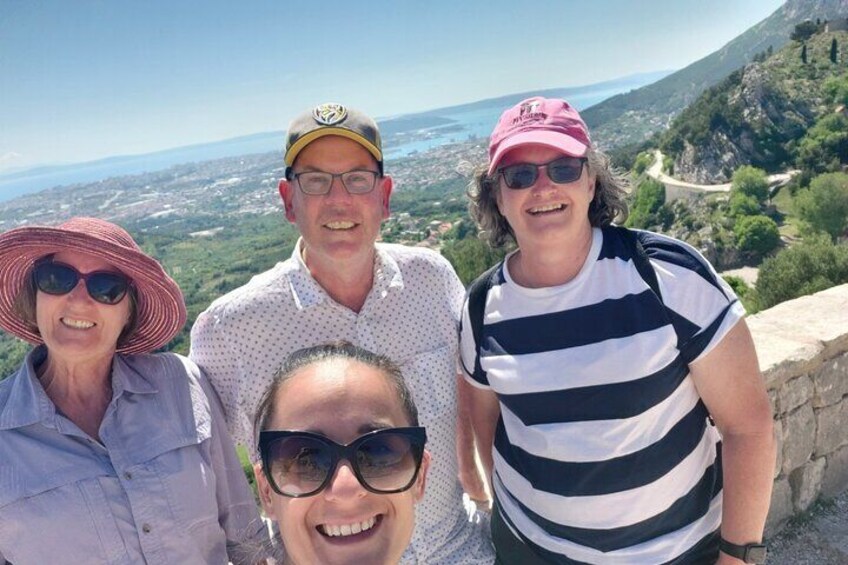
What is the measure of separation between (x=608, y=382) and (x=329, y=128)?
4.03 ft

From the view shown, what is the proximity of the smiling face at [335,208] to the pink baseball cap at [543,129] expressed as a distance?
18.8 inches

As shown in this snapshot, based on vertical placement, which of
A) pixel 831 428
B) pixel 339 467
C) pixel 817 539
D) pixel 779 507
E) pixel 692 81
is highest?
pixel 692 81

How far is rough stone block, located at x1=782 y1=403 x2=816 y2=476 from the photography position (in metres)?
2.85

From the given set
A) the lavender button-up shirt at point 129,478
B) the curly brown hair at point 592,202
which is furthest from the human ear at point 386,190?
the lavender button-up shirt at point 129,478

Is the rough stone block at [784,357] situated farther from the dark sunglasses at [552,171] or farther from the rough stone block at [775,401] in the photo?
the dark sunglasses at [552,171]

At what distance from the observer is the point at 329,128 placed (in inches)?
77.3

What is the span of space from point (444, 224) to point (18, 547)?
7591cm

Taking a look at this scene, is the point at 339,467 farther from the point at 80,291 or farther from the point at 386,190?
the point at 386,190

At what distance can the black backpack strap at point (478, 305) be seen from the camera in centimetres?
195

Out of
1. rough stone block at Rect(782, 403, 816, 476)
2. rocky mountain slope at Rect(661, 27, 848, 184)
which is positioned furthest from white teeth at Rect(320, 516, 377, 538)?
rocky mountain slope at Rect(661, 27, 848, 184)

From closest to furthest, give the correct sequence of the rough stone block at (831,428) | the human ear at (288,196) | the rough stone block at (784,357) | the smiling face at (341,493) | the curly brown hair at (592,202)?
1. the smiling face at (341,493)
2. the curly brown hair at (592,202)
3. the human ear at (288,196)
4. the rough stone block at (784,357)
5. the rough stone block at (831,428)

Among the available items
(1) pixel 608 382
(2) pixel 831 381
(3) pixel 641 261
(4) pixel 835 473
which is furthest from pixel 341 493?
(4) pixel 835 473

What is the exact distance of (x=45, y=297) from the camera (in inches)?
67.4

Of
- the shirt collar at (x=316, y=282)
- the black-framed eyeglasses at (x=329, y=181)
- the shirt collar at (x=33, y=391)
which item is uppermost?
the black-framed eyeglasses at (x=329, y=181)
